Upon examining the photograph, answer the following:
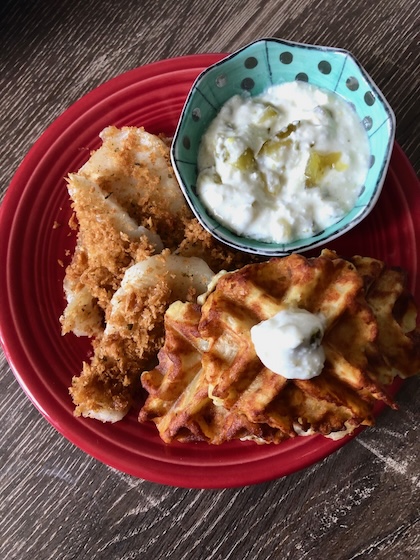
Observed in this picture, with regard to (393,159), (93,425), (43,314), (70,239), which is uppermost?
(393,159)

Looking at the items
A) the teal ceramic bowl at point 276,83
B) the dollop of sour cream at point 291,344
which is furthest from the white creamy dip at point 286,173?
the dollop of sour cream at point 291,344

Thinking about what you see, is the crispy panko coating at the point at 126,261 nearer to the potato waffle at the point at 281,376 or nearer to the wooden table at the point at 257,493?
the potato waffle at the point at 281,376

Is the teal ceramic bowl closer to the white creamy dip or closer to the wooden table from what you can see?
the white creamy dip

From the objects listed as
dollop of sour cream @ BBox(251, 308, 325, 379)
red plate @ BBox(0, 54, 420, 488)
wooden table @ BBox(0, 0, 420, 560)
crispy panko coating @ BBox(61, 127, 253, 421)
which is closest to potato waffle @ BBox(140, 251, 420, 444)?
dollop of sour cream @ BBox(251, 308, 325, 379)

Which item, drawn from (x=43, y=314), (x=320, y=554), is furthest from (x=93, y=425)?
(x=320, y=554)

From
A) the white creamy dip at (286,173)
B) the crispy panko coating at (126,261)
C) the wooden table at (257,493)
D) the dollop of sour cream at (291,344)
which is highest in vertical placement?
the white creamy dip at (286,173)

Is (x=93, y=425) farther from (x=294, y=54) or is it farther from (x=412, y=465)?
(x=294, y=54)
